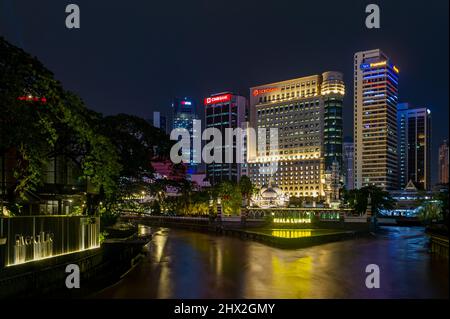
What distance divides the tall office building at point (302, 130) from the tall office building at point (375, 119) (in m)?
14.5

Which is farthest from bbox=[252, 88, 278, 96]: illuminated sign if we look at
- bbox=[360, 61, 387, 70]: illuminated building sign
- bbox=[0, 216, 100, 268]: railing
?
bbox=[0, 216, 100, 268]: railing

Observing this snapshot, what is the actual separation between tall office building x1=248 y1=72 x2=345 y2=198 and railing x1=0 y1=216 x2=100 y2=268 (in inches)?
5555

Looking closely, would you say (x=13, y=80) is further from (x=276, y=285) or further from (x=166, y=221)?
(x=166, y=221)

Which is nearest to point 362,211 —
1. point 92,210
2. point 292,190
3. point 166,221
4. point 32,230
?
point 166,221

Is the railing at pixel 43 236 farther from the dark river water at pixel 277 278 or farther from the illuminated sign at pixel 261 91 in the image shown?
the illuminated sign at pixel 261 91

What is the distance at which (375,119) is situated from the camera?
17338 cm

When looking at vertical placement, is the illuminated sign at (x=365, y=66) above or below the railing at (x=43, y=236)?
above

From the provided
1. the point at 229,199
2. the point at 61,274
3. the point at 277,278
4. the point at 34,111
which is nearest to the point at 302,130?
the point at 229,199

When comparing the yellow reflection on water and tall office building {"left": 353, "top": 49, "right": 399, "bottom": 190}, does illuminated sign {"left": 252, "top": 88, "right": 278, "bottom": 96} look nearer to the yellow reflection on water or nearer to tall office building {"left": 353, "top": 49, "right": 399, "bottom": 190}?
tall office building {"left": 353, "top": 49, "right": 399, "bottom": 190}

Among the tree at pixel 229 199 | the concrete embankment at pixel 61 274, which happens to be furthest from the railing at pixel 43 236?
the tree at pixel 229 199

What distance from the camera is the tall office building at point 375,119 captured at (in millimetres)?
171500

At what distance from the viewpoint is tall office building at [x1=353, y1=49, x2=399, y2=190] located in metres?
172

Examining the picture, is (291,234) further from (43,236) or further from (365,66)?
(365,66)
